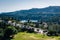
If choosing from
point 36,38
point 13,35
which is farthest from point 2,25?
point 36,38

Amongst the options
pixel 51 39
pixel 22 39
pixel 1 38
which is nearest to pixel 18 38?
pixel 22 39

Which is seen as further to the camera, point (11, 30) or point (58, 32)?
point (58, 32)

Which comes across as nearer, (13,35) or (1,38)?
(1,38)

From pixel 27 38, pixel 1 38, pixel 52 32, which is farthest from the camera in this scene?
pixel 52 32

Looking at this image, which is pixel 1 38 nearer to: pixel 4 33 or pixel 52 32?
pixel 4 33

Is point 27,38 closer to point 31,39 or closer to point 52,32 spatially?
point 31,39

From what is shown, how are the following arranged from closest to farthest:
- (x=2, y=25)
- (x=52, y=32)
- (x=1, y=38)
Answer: (x=1, y=38) → (x=52, y=32) → (x=2, y=25)

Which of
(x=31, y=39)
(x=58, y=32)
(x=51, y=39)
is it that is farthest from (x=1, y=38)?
(x=58, y=32)

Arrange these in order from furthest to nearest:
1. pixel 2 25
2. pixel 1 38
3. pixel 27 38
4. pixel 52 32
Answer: pixel 2 25
pixel 52 32
pixel 27 38
pixel 1 38

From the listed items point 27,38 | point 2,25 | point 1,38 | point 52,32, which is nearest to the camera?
point 1,38
